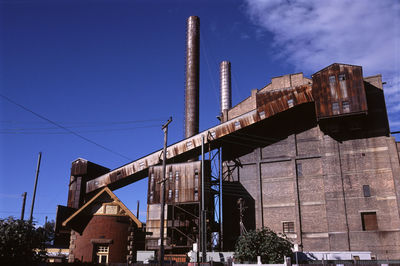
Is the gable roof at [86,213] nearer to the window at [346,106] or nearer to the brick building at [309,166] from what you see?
the brick building at [309,166]

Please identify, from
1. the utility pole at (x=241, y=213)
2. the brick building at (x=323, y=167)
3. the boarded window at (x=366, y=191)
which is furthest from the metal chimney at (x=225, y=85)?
the boarded window at (x=366, y=191)

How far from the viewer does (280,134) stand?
4319cm

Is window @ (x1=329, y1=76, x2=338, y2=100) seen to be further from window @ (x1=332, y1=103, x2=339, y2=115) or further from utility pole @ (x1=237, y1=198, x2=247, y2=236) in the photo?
utility pole @ (x1=237, y1=198, x2=247, y2=236)

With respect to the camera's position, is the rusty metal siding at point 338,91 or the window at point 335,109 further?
the window at point 335,109

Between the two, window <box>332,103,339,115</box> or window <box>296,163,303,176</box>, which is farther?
window <box>296,163,303,176</box>

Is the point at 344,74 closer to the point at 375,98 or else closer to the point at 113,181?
the point at 375,98

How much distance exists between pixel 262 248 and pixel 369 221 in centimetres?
1271

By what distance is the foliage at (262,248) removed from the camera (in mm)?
30844

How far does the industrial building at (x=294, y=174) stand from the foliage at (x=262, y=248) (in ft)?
20.9

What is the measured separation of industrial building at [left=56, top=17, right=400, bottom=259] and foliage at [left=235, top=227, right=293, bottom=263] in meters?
6.37

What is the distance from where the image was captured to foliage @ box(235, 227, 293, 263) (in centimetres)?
3084

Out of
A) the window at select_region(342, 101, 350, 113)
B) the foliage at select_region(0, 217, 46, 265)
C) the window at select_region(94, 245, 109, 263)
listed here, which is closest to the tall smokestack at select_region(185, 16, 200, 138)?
the window at select_region(342, 101, 350, 113)

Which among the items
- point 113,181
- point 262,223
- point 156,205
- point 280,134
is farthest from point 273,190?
point 113,181

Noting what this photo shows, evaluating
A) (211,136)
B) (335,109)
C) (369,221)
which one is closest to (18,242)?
(211,136)
